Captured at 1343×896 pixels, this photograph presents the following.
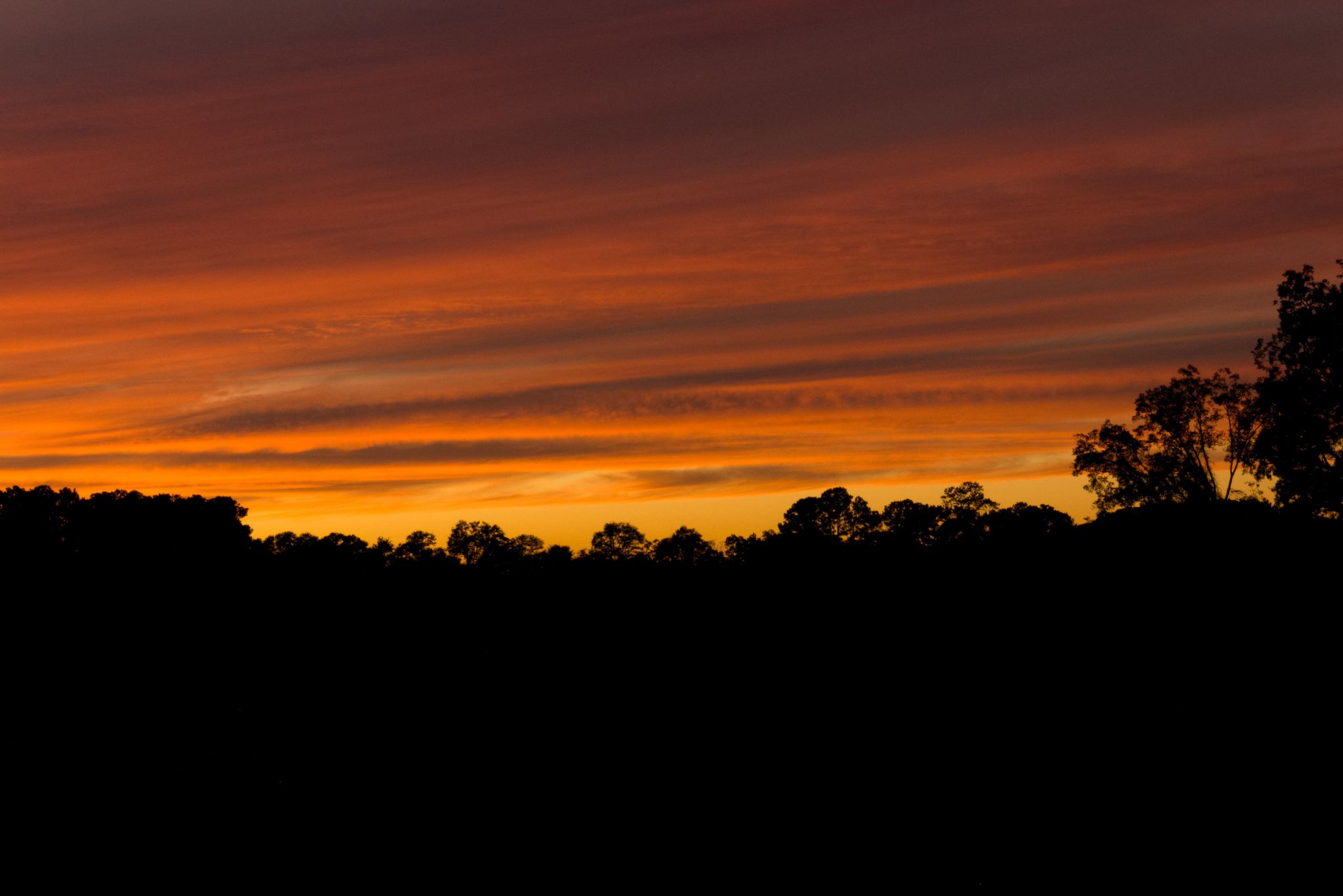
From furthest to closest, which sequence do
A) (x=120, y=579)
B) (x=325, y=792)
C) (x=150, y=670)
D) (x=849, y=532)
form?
(x=849, y=532)
(x=120, y=579)
(x=150, y=670)
(x=325, y=792)

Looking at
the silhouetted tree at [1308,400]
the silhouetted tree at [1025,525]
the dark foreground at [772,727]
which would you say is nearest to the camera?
the dark foreground at [772,727]

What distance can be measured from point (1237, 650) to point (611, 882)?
28347 millimetres

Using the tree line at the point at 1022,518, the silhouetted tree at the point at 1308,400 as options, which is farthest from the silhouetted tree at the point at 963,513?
the silhouetted tree at the point at 1308,400

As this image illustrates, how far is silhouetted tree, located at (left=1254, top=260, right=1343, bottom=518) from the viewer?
60.4 metres

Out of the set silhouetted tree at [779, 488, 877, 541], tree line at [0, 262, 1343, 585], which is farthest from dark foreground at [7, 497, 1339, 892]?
silhouetted tree at [779, 488, 877, 541]

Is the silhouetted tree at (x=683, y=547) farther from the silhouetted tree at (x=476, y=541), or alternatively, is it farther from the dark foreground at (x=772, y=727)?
the dark foreground at (x=772, y=727)

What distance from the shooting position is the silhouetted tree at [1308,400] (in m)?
60.4

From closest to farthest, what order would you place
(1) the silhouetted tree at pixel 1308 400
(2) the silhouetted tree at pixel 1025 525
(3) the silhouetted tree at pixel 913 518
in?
(1) the silhouetted tree at pixel 1308 400
(2) the silhouetted tree at pixel 1025 525
(3) the silhouetted tree at pixel 913 518

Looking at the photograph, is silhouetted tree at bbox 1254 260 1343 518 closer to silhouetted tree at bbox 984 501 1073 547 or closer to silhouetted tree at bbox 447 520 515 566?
silhouetted tree at bbox 984 501 1073 547

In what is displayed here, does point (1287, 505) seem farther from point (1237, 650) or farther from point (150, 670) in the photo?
point (150, 670)

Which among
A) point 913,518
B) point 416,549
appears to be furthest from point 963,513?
point 416,549

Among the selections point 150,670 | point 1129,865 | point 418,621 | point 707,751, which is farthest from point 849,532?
point 1129,865

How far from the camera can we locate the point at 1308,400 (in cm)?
6119

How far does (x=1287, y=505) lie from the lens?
63312 mm
